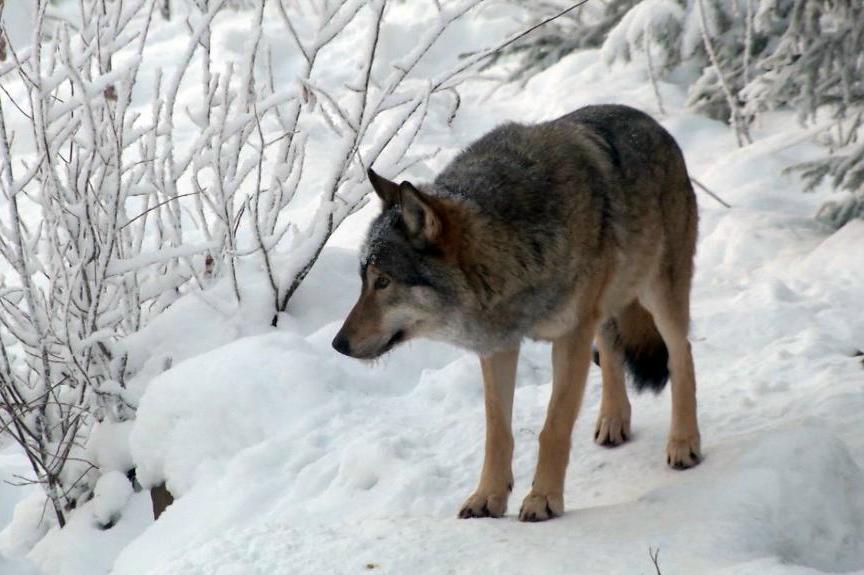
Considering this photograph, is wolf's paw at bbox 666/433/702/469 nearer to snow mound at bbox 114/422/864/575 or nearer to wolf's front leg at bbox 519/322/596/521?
snow mound at bbox 114/422/864/575

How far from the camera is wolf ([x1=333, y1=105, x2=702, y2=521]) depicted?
3807mm

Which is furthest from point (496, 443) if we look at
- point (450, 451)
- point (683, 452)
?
point (683, 452)

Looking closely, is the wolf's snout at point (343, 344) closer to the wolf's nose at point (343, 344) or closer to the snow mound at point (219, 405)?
the wolf's nose at point (343, 344)

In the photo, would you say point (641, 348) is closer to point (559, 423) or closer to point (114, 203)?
point (559, 423)

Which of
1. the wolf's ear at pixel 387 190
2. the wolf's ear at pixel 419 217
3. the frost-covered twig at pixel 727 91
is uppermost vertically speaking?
the wolf's ear at pixel 387 190

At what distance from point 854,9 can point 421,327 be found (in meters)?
4.44

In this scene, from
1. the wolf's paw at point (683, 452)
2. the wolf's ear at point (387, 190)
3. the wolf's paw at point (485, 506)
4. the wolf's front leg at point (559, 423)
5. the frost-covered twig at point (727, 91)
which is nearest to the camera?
the wolf's ear at point (387, 190)

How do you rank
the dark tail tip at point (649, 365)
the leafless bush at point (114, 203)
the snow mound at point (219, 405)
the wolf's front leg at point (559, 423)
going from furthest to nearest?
1. the leafless bush at point (114, 203)
2. the snow mound at point (219, 405)
3. the dark tail tip at point (649, 365)
4. the wolf's front leg at point (559, 423)

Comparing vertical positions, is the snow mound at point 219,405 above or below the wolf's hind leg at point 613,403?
above

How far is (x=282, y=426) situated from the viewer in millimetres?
5020

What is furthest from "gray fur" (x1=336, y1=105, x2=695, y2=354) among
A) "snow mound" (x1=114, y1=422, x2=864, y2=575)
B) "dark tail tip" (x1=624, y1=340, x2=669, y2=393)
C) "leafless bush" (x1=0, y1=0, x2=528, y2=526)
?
"leafless bush" (x1=0, y1=0, x2=528, y2=526)

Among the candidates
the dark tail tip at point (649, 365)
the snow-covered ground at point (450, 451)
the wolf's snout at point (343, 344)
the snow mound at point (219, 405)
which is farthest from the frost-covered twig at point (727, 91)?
the wolf's snout at point (343, 344)

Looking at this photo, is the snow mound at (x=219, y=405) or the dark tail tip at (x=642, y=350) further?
the snow mound at (x=219, y=405)

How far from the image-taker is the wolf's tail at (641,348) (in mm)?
4742
